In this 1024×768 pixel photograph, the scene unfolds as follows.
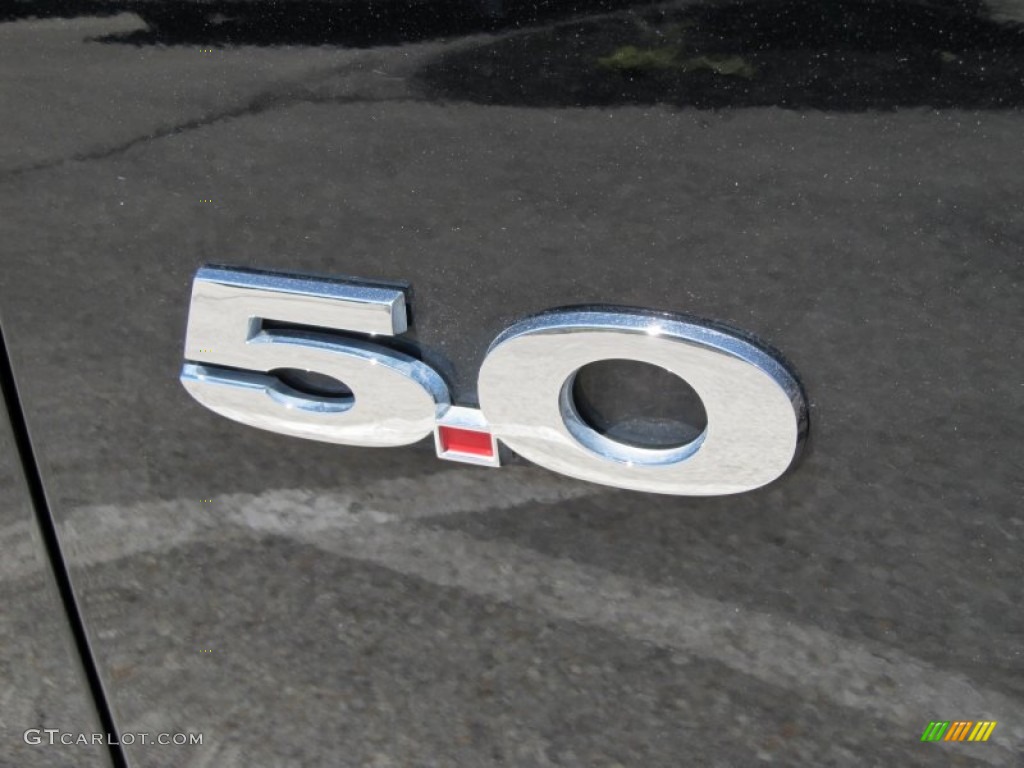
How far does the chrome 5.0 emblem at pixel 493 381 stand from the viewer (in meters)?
0.80

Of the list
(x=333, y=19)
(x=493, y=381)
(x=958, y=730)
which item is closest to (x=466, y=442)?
(x=493, y=381)

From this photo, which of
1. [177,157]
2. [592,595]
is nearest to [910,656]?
[592,595]

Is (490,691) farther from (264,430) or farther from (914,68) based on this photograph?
(914,68)

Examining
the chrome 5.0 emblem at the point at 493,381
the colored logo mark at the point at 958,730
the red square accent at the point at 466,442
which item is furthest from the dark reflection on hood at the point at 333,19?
the colored logo mark at the point at 958,730

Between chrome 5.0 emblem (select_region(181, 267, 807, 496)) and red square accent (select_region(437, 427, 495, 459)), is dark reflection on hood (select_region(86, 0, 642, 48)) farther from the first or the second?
red square accent (select_region(437, 427, 495, 459))

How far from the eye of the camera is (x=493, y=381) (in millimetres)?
863

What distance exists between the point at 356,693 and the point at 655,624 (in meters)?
0.34

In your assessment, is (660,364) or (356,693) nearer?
(660,364)

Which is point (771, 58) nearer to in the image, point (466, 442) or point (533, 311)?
point (533, 311)

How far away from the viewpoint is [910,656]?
2.89ft

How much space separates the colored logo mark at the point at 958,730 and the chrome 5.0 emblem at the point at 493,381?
10.8 inches

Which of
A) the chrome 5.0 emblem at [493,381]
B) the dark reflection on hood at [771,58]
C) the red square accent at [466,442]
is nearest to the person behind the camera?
Answer: the dark reflection on hood at [771,58]

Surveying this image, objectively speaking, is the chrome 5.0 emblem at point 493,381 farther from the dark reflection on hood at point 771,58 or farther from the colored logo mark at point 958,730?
the colored logo mark at point 958,730

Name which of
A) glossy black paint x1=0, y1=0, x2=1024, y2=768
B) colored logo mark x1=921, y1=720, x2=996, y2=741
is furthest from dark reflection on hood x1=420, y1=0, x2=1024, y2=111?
colored logo mark x1=921, y1=720, x2=996, y2=741
